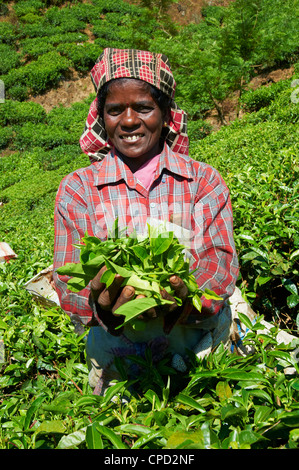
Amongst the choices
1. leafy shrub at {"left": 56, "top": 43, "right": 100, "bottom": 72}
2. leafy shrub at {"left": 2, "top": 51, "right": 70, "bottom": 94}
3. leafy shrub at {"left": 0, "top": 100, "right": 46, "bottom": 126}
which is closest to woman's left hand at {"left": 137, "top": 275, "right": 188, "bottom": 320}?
leafy shrub at {"left": 0, "top": 100, "right": 46, "bottom": 126}

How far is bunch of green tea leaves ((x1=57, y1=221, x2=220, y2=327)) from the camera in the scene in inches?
44.2

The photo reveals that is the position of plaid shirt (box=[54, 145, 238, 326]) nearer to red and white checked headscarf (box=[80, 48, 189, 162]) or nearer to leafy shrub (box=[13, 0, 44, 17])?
red and white checked headscarf (box=[80, 48, 189, 162])

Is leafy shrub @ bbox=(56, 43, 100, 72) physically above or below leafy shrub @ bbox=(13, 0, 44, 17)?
below

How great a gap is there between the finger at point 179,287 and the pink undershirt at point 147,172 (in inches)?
24.6

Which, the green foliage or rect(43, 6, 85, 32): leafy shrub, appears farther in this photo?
rect(43, 6, 85, 32): leafy shrub

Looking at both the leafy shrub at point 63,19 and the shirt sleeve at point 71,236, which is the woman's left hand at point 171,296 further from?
the leafy shrub at point 63,19

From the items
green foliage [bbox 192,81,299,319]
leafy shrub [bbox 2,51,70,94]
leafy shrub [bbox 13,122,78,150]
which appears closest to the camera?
green foliage [bbox 192,81,299,319]

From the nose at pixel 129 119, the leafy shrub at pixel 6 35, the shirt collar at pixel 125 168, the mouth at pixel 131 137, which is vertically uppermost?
the nose at pixel 129 119

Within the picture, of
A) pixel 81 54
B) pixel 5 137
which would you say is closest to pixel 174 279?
pixel 5 137

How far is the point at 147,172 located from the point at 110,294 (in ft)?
2.34

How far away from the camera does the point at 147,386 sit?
1.37 meters

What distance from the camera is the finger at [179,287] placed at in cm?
115

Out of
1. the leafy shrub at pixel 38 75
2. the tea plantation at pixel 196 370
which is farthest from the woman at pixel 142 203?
the leafy shrub at pixel 38 75

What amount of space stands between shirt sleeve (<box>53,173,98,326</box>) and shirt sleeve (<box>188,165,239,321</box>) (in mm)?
404
